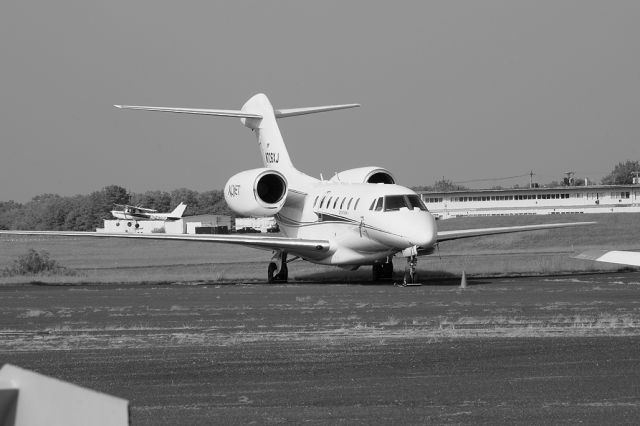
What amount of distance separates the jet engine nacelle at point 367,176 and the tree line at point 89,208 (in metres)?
58.0

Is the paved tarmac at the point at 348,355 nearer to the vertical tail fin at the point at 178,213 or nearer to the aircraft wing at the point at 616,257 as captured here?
the aircraft wing at the point at 616,257

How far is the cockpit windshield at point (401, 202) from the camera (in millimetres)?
27172

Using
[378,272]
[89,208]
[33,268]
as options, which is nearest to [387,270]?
[378,272]

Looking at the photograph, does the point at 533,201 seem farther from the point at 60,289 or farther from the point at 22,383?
the point at 22,383

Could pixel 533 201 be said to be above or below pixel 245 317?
above

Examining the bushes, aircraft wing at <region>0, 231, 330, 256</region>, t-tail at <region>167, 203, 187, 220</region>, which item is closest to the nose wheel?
aircraft wing at <region>0, 231, 330, 256</region>

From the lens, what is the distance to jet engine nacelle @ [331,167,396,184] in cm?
3275

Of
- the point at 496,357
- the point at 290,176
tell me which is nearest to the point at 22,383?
the point at 496,357

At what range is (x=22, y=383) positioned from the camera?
8.23ft

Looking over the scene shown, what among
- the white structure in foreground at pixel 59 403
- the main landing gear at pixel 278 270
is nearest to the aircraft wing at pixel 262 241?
the main landing gear at pixel 278 270

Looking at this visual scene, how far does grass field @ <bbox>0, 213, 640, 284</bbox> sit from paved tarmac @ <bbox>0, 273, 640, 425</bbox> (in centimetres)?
1178

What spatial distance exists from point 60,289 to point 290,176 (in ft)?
32.3

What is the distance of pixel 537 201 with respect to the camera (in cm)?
9919

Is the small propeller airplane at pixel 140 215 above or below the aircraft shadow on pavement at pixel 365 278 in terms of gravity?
above
